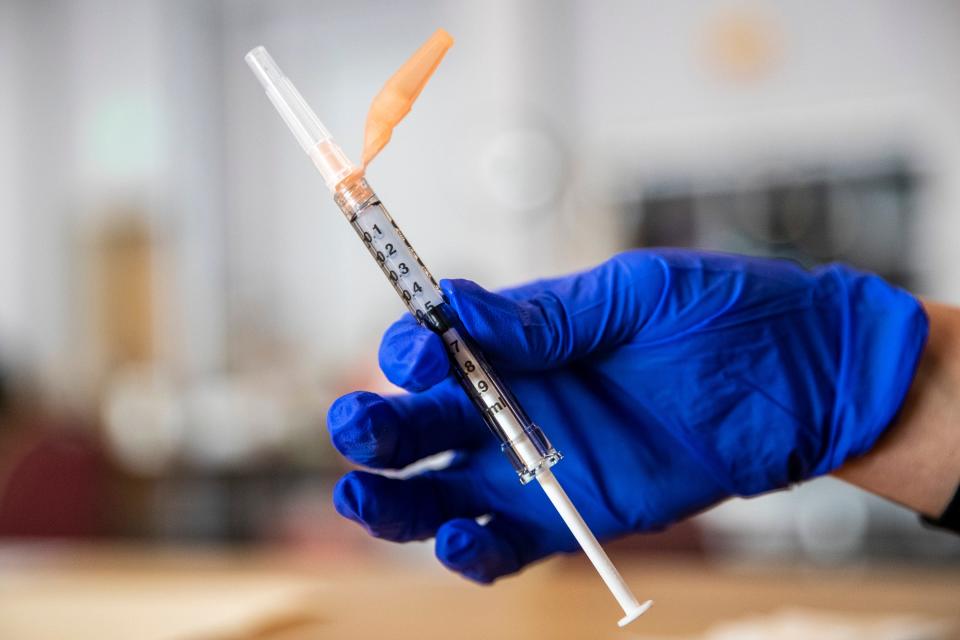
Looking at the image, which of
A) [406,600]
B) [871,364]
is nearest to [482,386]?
[871,364]

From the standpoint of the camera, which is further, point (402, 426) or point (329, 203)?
point (329, 203)

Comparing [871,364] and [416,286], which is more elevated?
[416,286]

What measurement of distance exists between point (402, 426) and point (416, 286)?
0.38 feet

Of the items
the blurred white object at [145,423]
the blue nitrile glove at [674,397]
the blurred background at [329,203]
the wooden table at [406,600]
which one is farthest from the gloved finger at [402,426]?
the blurred white object at [145,423]

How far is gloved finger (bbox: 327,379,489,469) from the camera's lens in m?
0.66

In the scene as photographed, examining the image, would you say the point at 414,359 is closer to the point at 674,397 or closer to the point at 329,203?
the point at 674,397

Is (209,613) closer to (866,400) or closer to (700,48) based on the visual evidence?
(866,400)

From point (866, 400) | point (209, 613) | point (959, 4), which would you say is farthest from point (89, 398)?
point (866, 400)

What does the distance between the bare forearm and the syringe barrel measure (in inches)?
13.6

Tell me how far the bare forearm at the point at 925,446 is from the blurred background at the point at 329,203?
87cm

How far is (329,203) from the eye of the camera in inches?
182

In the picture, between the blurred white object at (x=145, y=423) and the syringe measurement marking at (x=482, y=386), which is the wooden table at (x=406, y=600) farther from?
the blurred white object at (x=145, y=423)

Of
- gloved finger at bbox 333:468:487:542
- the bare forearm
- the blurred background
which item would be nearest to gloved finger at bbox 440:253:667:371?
gloved finger at bbox 333:468:487:542

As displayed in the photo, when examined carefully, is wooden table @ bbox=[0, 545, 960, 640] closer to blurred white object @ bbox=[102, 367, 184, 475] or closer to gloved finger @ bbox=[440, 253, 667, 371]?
gloved finger @ bbox=[440, 253, 667, 371]
